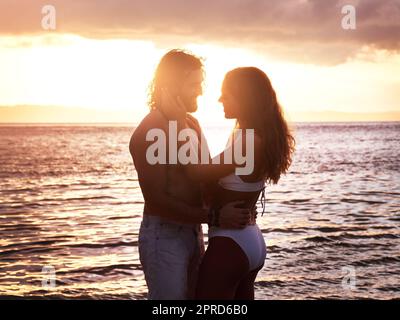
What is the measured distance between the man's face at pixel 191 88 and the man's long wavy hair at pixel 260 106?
0.24 m

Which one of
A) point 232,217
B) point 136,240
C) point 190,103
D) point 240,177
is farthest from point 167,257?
point 136,240

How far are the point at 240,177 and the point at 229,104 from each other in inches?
21.2

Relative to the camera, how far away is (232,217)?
4.02 meters

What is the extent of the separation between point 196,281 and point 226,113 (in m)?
1.25

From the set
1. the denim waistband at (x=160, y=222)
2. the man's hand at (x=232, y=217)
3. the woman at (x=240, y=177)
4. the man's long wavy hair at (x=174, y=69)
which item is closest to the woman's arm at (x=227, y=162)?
the woman at (x=240, y=177)

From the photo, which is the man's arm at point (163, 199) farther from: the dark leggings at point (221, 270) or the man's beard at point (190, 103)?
the man's beard at point (190, 103)

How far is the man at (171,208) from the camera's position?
405 centimetres

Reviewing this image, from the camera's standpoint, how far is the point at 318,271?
11555 mm

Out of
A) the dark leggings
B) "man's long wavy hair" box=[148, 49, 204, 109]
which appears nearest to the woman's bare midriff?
the dark leggings

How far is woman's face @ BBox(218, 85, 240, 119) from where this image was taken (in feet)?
13.5

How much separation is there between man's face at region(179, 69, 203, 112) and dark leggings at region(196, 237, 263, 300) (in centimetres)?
101
